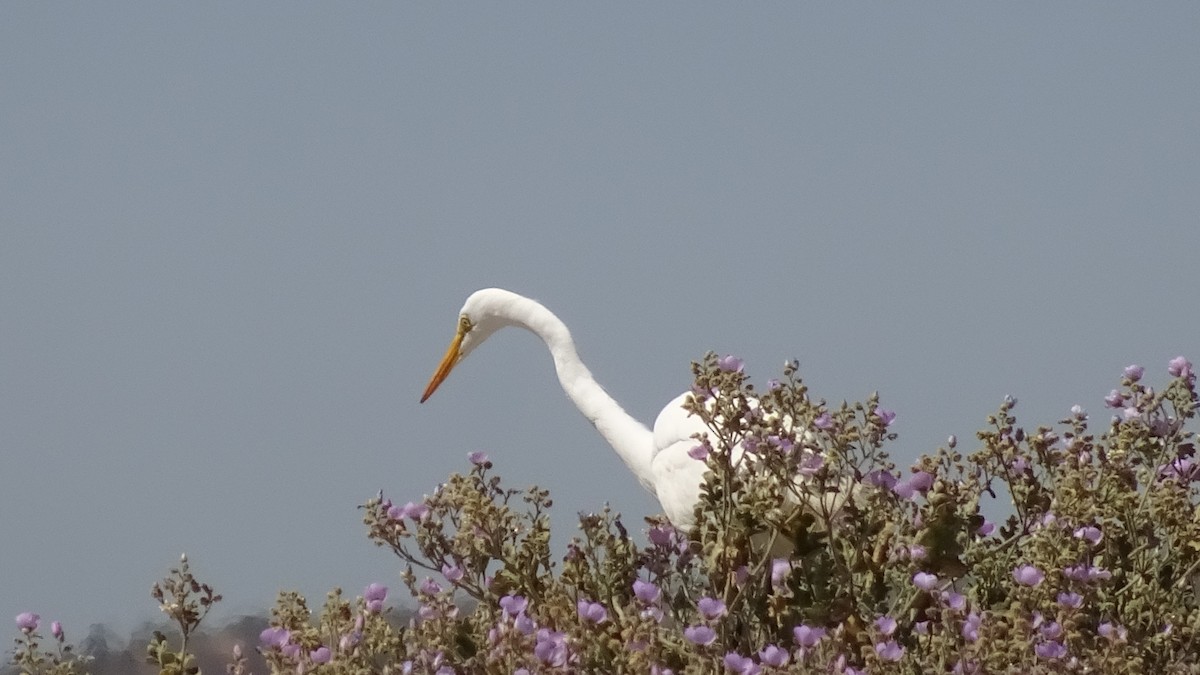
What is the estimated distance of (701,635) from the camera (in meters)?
3.43

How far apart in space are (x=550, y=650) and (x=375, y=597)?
95 centimetres

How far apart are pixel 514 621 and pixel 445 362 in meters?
5.82

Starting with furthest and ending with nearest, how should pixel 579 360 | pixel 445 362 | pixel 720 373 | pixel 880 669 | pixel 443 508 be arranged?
pixel 445 362
pixel 579 360
pixel 443 508
pixel 720 373
pixel 880 669

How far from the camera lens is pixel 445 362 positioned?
9648 millimetres

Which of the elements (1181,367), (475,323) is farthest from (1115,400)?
(475,323)

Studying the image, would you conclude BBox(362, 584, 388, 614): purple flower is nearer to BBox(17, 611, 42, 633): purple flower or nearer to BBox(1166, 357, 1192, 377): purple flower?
BBox(17, 611, 42, 633): purple flower

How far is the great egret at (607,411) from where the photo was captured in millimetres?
6848

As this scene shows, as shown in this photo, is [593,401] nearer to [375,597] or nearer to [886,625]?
[375,597]

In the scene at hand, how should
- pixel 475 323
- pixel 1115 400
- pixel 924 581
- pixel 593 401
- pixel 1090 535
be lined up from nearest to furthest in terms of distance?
pixel 924 581 < pixel 1090 535 < pixel 1115 400 < pixel 593 401 < pixel 475 323

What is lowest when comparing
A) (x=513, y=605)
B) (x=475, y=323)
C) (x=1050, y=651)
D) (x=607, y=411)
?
(x=1050, y=651)

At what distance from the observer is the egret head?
901 cm

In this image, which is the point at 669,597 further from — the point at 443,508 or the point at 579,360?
the point at 579,360

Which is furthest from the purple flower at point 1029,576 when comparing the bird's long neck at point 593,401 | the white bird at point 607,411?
the bird's long neck at point 593,401

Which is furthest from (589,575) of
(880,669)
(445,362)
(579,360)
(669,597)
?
(445,362)
